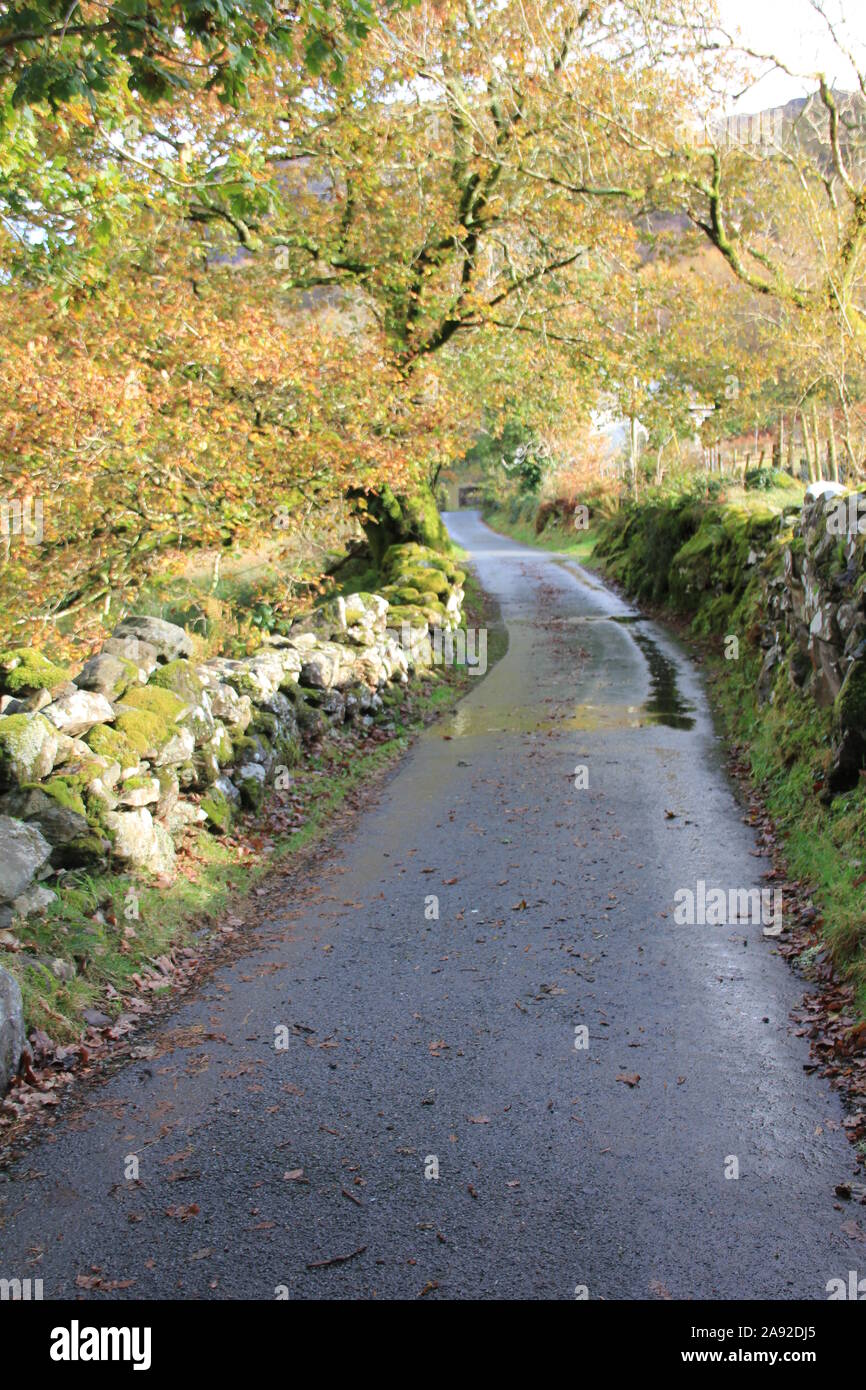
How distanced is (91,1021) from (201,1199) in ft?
6.10

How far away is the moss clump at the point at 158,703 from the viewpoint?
8602 millimetres

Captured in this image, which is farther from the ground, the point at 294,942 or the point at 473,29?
the point at 473,29

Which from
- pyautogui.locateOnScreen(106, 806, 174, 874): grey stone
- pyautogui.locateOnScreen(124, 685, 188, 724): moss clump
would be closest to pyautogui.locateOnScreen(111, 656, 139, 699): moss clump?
pyautogui.locateOnScreen(124, 685, 188, 724): moss clump

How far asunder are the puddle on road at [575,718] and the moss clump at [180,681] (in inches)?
183

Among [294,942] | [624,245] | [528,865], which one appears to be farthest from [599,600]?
[294,942]

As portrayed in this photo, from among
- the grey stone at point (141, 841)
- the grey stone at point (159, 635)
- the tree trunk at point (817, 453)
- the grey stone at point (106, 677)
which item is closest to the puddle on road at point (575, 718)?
the grey stone at point (159, 635)

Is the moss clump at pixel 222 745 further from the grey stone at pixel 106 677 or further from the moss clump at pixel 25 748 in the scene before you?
the moss clump at pixel 25 748

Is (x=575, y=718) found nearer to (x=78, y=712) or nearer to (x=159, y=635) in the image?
(x=159, y=635)

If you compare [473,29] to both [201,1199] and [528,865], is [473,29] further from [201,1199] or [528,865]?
[201,1199]

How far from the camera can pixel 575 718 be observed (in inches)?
550

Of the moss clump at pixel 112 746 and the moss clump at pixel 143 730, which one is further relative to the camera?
the moss clump at pixel 143 730

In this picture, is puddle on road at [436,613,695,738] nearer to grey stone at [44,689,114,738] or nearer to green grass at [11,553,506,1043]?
green grass at [11,553,506,1043]
